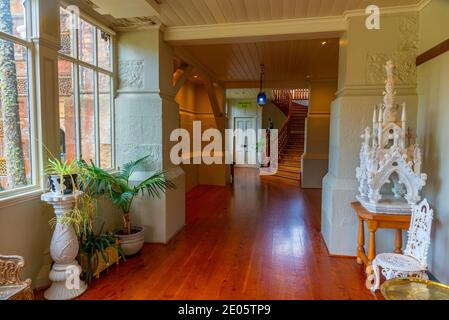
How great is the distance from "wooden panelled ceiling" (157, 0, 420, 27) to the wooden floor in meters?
2.89

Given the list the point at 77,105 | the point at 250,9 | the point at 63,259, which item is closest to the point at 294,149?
the point at 250,9

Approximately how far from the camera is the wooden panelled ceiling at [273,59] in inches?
190

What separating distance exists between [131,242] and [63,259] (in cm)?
89

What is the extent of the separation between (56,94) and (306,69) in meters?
5.23

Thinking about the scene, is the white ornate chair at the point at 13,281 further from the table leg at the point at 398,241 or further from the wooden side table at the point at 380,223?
the table leg at the point at 398,241

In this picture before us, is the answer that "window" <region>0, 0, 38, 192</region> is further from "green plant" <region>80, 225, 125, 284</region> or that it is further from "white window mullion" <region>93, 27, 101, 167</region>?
"white window mullion" <region>93, 27, 101, 167</region>

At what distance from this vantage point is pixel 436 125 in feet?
9.57

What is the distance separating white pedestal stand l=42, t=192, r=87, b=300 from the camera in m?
2.58

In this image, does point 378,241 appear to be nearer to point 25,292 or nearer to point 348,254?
point 348,254

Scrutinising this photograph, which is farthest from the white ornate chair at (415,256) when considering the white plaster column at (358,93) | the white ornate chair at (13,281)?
the white ornate chair at (13,281)

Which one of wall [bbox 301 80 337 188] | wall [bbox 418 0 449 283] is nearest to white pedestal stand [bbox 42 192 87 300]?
wall [bbox 418 0 449 283]

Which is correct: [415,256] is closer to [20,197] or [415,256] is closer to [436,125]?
[436,125]
